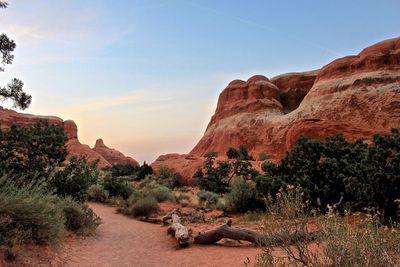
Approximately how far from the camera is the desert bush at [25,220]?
21.9 ft

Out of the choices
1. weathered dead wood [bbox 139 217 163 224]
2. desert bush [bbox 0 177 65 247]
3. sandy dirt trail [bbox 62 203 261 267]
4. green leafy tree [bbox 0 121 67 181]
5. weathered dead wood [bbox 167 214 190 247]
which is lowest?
weathered dead wood [bbox 139 217 163 224]

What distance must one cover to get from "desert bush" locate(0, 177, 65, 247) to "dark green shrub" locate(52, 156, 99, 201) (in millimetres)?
4291

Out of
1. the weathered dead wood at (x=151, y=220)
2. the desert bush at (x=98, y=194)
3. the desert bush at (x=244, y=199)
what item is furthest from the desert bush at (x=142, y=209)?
the desert bush at (x=98, y=194)

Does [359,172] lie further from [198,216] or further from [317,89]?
[317,89]

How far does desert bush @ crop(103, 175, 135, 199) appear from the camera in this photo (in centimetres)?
2183

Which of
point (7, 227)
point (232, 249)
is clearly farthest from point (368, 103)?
point (7, 227)

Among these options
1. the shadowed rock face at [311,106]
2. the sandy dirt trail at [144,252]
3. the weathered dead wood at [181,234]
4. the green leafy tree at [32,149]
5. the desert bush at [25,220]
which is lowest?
the sandy dirt trail at [144,252]

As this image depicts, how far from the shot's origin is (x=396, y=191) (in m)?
9.80

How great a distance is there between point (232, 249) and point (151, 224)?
634cm

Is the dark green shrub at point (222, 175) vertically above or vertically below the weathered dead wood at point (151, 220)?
above

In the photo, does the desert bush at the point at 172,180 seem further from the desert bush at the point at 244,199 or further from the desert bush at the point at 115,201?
the desert bush at the point at 244,199

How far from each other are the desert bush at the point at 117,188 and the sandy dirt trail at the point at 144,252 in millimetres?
9490

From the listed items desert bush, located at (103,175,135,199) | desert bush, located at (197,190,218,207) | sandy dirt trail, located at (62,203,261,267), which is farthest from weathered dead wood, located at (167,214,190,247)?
desert bush, located at (103,175,135,199)

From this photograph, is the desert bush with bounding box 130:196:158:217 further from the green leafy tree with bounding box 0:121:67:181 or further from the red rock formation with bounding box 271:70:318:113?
the red rock formation with bounding box 271:70:318:113
